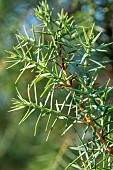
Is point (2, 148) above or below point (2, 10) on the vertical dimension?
below

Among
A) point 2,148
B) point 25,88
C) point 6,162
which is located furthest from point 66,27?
point 6,162

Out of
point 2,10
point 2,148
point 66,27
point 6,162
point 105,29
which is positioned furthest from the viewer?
point 6,162

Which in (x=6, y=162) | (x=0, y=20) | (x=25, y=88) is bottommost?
(x=6, y=162)

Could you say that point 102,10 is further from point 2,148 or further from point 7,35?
point 2,148

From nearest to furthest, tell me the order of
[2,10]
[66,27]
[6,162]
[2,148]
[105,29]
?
[66,27] < [105,29] < [2,10] < [2,148] < [6,162]

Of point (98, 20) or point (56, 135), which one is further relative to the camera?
point (56, 135)

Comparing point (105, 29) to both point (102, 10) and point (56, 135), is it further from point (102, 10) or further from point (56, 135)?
point (56, 135)
